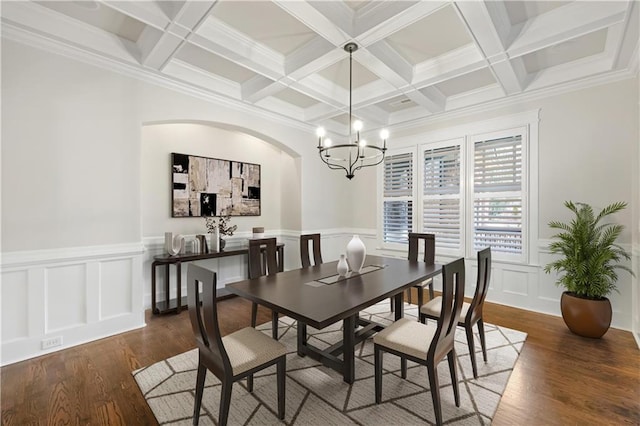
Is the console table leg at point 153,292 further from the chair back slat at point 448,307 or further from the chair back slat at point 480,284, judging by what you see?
the chair back slat at point 480,284

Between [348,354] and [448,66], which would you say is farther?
[448,66]

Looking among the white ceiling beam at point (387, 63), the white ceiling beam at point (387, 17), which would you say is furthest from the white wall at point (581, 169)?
the white ceiling beam at point (387, 17)

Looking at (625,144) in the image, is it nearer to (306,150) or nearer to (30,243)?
(306,150)

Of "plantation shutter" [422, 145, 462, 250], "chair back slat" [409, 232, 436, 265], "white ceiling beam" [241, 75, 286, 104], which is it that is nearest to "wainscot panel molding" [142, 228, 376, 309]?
"plantation shutter" [422, 145, 462, 250]

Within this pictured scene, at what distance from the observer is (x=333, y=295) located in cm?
212

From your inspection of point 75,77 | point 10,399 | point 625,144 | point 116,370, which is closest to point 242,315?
point 116,370

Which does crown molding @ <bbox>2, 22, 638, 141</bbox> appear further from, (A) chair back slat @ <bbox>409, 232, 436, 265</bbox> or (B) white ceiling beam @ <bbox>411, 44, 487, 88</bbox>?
(A) chair back slat @ <bbox>409, 232, 436, 265</bbox>

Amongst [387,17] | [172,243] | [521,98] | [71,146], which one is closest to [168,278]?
[172,243]

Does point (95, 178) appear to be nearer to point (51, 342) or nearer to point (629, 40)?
point (51, 342)

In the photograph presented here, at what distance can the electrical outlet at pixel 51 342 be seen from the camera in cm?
265

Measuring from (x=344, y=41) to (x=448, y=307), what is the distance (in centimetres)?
242

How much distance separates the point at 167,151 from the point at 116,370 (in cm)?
296

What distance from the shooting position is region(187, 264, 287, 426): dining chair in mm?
1600

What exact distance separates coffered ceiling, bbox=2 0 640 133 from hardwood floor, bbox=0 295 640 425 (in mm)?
2890
